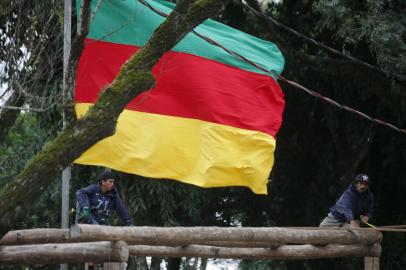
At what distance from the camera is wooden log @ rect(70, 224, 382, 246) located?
34.7 feet

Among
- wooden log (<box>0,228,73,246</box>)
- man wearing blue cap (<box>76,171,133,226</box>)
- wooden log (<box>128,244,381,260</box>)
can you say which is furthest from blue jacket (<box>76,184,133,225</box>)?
wooden log (<box>0,228,73,246</box>)

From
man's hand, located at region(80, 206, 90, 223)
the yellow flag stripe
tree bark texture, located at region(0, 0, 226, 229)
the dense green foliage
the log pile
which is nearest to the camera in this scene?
tree bark texture, located at region(0, 0, 226, 229)

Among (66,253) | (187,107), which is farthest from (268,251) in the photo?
(66,253)

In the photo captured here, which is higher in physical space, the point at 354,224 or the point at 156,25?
the point at 156,25

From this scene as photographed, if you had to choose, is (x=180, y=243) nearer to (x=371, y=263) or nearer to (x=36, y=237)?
(x=36, y=237)

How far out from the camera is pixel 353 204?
48.5ft

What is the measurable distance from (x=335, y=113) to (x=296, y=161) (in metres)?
2.28

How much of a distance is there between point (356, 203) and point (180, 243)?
4.09 m

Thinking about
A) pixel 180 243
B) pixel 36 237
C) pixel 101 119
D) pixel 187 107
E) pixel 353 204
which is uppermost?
pixel 101 119

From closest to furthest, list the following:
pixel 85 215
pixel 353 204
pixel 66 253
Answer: pixel 66 253
pixel 85 215
pixel 353 204

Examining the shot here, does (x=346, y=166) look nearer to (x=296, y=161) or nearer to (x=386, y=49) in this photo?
(x=296, y=161)

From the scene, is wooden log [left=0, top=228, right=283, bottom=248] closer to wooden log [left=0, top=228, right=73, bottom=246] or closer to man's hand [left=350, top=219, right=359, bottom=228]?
wooden log [left=0, top=228, right=73, bottom=246]

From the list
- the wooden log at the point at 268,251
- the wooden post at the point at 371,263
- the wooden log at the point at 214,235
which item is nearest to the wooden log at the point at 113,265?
the wooden log at the point at 214,235

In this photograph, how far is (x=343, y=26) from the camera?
16.9 m
